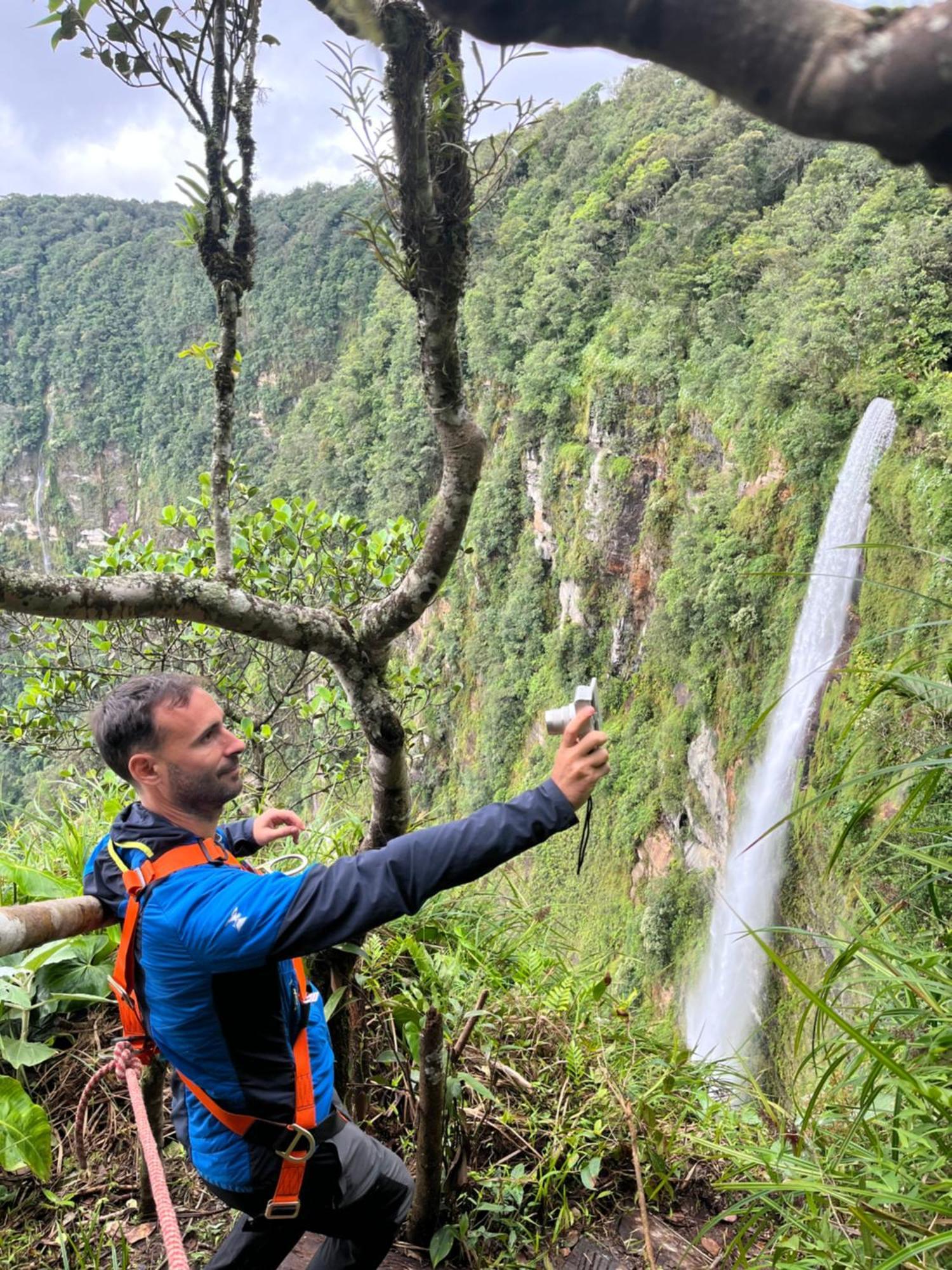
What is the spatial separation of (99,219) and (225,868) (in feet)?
187

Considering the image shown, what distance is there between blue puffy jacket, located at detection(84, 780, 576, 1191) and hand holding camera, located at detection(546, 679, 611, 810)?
0.02 m

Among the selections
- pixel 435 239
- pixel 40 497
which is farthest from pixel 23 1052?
pixel 40 497

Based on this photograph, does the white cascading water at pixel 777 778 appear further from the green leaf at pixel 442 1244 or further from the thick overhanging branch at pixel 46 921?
the thick overhanging branch at pixel 46 921

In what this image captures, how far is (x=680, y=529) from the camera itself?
18953 millimetres

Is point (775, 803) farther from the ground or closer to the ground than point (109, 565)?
closer to the ground

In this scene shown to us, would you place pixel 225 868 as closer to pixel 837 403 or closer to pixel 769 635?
pixel 769 635

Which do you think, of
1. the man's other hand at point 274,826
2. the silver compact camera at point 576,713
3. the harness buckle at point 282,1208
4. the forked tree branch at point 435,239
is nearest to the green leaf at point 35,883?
the man's other hand at point 274,826

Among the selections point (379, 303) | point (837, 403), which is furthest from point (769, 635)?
point (379, 303)

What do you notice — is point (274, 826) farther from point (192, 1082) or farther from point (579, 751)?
point (579, 751)

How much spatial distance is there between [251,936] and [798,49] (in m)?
1.20

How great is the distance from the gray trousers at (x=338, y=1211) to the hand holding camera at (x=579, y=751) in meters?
0.84

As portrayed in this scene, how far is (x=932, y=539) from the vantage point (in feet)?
36.8

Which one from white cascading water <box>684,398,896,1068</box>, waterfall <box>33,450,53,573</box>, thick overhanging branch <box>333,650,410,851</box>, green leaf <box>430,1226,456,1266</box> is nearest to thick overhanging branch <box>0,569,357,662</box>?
thick overhanging branch <box>333,650,410,851</box>

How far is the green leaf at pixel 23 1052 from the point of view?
7.11 ft
